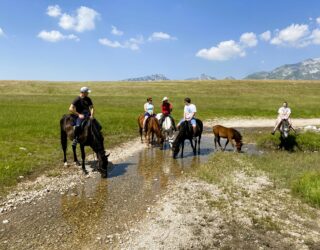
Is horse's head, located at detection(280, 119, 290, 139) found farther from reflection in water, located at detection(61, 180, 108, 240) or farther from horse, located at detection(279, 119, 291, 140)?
reflection in water, located at detection(61, 180, 108, 240)

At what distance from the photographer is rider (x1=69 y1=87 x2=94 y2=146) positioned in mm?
14000

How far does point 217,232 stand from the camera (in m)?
8.18

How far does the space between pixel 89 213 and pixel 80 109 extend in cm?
607

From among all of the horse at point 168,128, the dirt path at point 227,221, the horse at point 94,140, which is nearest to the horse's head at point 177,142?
the horse at point 168,128

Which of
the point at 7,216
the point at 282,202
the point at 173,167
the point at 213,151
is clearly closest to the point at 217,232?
the point at 282,202

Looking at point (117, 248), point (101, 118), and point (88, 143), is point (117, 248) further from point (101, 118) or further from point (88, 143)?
point (101, 118)

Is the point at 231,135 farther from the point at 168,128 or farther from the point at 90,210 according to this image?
the point at 90,210

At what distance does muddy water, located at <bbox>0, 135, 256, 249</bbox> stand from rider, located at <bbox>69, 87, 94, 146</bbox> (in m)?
2.31

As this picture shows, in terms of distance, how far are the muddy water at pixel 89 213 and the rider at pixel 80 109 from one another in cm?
231

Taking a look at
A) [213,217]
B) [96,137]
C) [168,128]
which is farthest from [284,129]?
[213,217]

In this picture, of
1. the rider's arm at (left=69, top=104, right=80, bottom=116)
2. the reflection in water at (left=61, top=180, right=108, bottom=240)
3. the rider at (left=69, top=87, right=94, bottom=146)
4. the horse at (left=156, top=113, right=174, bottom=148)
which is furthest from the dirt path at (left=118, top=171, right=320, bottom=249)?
the horse at (left=156, top=113, right=174, bottom=148)

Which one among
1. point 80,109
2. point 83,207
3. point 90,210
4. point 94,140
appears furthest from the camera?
point 80,109

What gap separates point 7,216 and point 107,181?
4.17 meters

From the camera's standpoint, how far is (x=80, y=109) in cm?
1445
